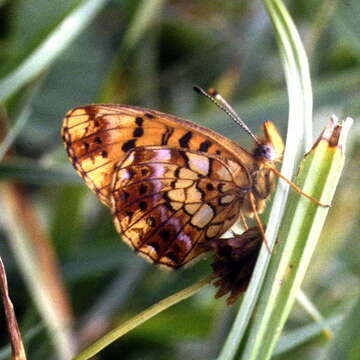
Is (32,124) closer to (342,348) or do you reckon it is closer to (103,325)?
(103,325)

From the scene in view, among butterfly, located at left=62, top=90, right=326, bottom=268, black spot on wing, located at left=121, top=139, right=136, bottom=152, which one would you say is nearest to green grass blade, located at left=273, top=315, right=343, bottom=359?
butterfly, located at left=62, top=90, right=326, bottom=268

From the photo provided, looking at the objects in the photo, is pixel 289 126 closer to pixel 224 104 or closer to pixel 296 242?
pixel 296 242

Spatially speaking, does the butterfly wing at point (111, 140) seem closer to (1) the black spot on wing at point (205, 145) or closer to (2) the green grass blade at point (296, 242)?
(1) the black spot on wing at point (205, 145)

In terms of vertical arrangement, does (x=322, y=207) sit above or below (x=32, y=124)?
below

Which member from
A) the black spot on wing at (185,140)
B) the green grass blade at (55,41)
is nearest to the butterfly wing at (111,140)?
the black spot on wing at (185,140)

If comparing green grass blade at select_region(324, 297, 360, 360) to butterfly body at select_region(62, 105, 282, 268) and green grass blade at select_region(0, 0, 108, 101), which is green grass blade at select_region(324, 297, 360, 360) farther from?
green grass blade at select_region(0, 0, 108, 101)

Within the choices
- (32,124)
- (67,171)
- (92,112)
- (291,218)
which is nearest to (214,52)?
(32,124)

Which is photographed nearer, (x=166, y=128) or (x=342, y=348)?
(x=342, y=348)
